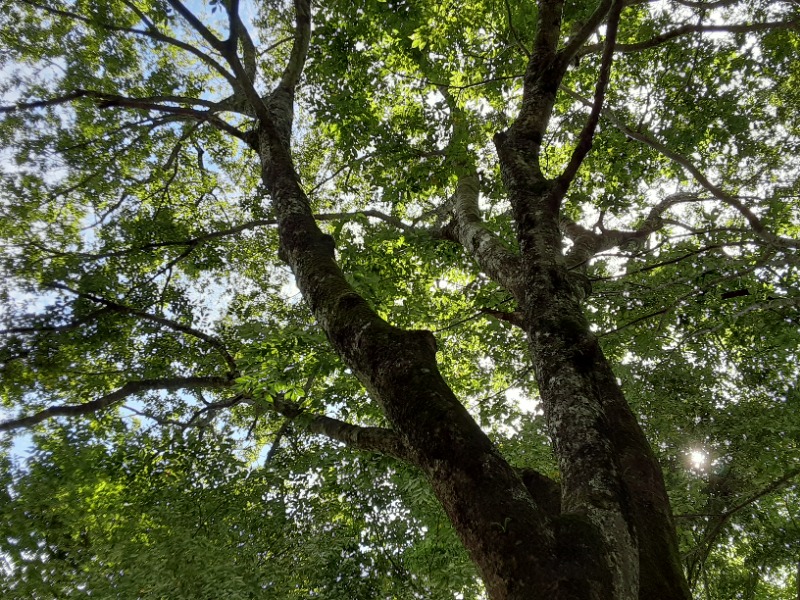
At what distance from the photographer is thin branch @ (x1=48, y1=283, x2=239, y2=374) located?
285 inches

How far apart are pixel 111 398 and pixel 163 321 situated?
5.04 feet

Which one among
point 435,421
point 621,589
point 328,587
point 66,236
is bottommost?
point 621,589

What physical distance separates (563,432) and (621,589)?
1.00 metres

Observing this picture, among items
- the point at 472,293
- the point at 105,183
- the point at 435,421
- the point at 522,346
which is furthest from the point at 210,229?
the point at 435,421

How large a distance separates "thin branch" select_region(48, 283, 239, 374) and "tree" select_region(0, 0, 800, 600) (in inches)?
2.7

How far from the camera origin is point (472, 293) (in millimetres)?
9234

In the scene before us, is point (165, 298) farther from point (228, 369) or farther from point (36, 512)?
point (36, 512)

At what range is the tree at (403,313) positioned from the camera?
340 centimetres

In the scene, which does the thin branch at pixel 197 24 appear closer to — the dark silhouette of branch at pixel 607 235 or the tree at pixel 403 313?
the tree at pixel 403 313

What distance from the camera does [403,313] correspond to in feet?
27.5

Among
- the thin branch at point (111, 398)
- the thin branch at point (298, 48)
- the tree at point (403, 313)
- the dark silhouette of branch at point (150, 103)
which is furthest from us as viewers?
the thin branch at point (298, 48)

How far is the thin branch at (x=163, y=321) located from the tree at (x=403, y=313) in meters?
0.07

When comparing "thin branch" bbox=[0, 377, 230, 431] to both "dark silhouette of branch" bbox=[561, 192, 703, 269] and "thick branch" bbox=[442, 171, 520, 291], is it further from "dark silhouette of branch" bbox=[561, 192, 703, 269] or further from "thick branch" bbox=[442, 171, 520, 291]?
"dark silhouette of branch" bbox=[561, 192, 703, 269]

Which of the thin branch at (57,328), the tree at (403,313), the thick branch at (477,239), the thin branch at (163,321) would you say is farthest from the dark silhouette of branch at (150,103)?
the thick branch at (477,239)
